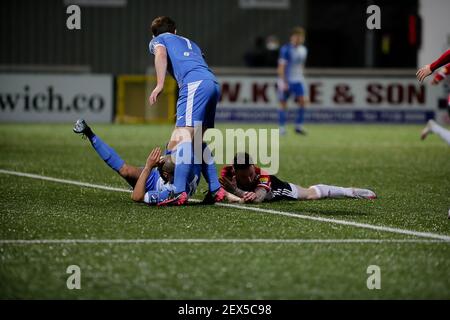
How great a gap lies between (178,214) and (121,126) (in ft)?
53.6

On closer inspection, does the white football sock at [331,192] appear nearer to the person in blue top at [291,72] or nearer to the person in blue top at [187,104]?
the person in blue top at [187,104]

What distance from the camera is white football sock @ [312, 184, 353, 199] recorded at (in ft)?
31.3

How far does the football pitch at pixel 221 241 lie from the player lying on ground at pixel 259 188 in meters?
0.15

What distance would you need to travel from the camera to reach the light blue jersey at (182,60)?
29.0 feet

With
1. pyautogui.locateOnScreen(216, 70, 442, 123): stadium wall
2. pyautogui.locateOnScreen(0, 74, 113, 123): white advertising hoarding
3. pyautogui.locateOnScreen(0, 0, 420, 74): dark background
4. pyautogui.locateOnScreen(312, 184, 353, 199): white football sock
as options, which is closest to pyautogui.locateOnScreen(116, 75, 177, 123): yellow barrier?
pyautogui.locateOnScreen(0, 74, 113, 123): white advertising hoarding

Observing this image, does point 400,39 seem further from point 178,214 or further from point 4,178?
point 178,214

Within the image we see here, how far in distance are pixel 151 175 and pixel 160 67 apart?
100cm

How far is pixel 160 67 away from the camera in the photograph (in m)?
8.78

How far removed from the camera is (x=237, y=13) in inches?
1245

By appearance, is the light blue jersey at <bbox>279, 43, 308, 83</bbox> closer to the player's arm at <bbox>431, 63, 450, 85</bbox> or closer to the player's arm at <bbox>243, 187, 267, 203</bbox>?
the player's arm at <bbox>431, 63, 450, 85</bbox>

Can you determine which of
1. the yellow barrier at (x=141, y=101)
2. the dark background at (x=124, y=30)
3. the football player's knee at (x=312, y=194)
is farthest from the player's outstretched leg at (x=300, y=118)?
the football player's knee at (x=312, y=194)

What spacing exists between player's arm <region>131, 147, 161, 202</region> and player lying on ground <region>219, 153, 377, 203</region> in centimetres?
72
